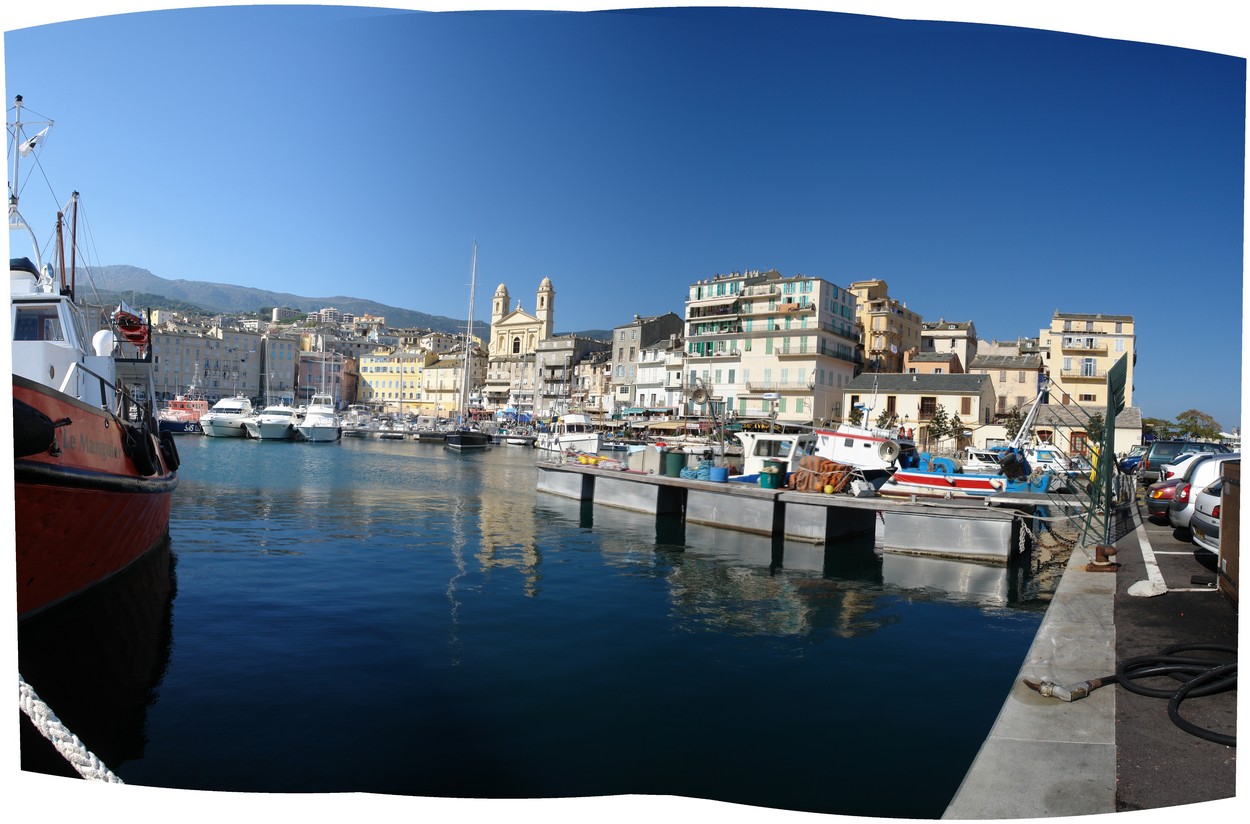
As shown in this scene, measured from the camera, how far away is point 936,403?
57.4m

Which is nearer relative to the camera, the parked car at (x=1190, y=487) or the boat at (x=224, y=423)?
the parked car at (x=1190, y=487)

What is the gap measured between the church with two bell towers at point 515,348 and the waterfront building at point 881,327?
4529cm

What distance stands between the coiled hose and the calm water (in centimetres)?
123

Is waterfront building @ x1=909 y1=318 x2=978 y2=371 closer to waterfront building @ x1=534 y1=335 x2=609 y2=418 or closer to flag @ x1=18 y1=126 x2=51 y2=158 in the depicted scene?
waterfront building @ x1=534 y1=335 x2=609 y2=418

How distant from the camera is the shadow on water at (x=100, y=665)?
6.74 metres

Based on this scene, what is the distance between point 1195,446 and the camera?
26.9 metres

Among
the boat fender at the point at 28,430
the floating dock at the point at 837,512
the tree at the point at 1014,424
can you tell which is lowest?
the floating dock at the point at 837,512

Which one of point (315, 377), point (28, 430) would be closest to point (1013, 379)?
point (28, 430)

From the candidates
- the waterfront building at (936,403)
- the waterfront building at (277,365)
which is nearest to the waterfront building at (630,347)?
the waterfront building at (936,403)

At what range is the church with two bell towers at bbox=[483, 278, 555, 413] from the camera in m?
108

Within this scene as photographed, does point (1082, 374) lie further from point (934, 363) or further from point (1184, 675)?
point (1184, 675)

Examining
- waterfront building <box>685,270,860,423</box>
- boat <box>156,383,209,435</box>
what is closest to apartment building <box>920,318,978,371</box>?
waterfront building <box>685,270,860,423</box>

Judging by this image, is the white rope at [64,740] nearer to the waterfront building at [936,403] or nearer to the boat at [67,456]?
the boat at [67,456]

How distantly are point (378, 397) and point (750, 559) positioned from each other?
4554 inches
